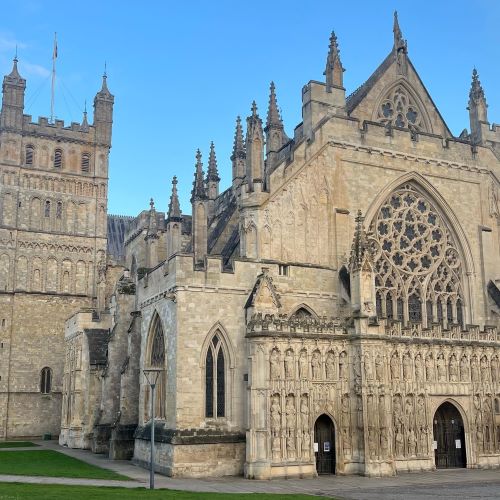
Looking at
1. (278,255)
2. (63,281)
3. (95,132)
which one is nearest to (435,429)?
(278,255)

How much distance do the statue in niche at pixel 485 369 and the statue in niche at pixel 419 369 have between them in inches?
128

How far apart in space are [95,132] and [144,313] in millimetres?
34336

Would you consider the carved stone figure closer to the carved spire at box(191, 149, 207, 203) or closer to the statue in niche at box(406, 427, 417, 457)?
the statue in niche at box(406, 427, 417, 457)

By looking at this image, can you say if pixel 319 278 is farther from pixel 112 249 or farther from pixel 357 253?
pixel 112 249

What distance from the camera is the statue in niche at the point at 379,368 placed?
85.0 ft

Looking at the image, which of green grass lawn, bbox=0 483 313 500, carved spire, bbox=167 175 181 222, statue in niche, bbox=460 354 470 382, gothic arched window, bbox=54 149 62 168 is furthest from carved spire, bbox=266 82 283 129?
gothic arched window, bbox=54 149 62 168

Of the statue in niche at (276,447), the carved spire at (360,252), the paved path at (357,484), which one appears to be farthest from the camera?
the carved spire at (360,252)

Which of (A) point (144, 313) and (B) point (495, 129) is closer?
(A) point (144, 313)

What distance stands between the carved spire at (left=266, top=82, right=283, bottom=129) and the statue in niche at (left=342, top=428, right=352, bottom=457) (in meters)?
17.7

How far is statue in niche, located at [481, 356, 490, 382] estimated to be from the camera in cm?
2861

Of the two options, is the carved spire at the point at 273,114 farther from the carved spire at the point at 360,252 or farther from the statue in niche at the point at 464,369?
the statue in niche at the point at 464,369

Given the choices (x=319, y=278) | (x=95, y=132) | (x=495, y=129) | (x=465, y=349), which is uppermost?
(x=95, y=132)

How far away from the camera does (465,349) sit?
93.4ft

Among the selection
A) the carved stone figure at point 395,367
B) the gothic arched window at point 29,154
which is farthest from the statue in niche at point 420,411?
the gothic arched window at point 29,154
